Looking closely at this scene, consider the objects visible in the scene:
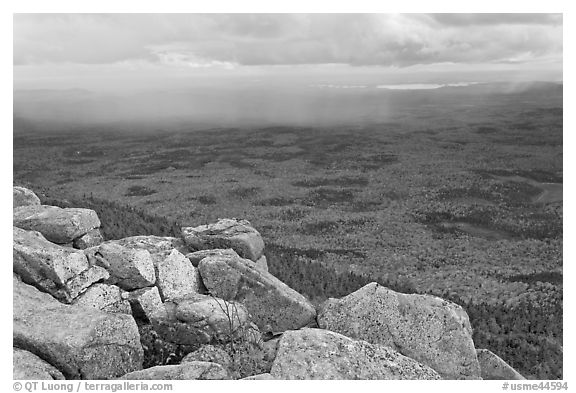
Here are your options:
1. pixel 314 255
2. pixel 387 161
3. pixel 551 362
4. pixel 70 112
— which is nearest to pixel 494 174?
pixel 387 161

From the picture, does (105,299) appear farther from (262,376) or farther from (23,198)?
(23,198)

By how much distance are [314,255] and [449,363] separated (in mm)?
20656

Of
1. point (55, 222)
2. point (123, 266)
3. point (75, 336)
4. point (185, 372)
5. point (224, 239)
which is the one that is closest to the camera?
point (185, 372)

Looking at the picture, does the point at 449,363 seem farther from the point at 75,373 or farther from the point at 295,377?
the point at 75,373

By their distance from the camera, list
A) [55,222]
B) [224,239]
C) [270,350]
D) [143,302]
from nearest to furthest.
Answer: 1. [270,350]
2. [143,302]
3. [55,222]
4. [224,239]

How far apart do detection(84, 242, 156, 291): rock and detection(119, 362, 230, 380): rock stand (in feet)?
8.99

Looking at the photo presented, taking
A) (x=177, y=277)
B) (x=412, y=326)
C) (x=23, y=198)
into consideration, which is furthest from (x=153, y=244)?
(x=412, y=326)

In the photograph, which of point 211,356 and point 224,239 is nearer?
point 211,356

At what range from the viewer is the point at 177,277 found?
1116 cm

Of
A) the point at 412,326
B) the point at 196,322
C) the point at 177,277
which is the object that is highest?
the point at 177,277

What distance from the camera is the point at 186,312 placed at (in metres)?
9.41

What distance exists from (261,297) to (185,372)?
312 centimetres

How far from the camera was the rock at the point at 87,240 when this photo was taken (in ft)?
42.3

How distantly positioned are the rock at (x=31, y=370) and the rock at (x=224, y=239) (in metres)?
6.44
